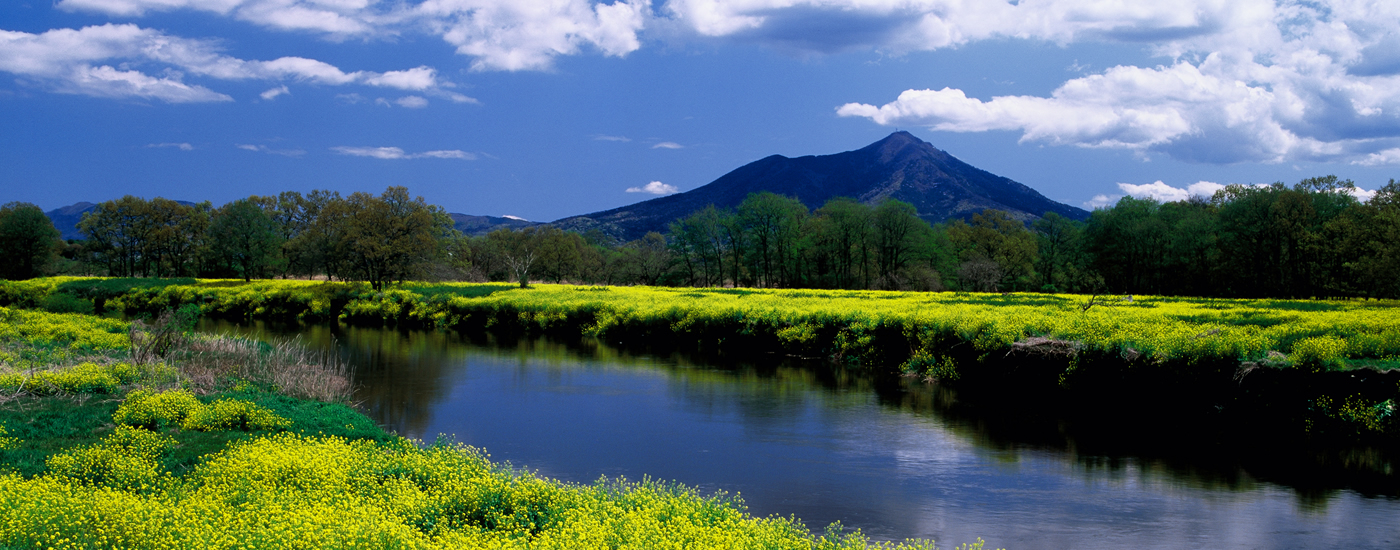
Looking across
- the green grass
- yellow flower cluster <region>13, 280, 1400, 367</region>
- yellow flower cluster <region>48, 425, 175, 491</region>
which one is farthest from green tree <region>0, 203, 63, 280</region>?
yellow flower cluster <region>48, 425, 175, 491</region>

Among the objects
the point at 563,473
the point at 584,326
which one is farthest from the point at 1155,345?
the point at 584,326

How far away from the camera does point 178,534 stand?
7520 millimetres

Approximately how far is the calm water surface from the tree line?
32666mm

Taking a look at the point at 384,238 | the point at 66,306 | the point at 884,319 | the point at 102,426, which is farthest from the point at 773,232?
the point at 102,426

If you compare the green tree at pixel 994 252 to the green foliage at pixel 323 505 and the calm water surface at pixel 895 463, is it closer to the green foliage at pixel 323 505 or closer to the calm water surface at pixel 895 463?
the calm water surface at pixel 895 463

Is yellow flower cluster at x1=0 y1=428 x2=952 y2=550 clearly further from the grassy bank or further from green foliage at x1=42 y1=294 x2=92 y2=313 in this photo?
green foliage at x1=42 y1=294 x2=92 y2=313

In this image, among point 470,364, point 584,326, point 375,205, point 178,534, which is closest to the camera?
point 178,534

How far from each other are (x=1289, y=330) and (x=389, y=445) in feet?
70.6

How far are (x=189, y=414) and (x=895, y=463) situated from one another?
1286 cm

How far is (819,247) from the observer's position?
3071 inches

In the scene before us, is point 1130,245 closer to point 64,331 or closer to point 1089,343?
point 1089,343

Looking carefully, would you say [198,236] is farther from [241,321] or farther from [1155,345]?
[1155,345]

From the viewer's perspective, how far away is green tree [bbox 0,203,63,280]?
65.9 m

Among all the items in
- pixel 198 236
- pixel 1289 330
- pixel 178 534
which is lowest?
pixel 178 534
